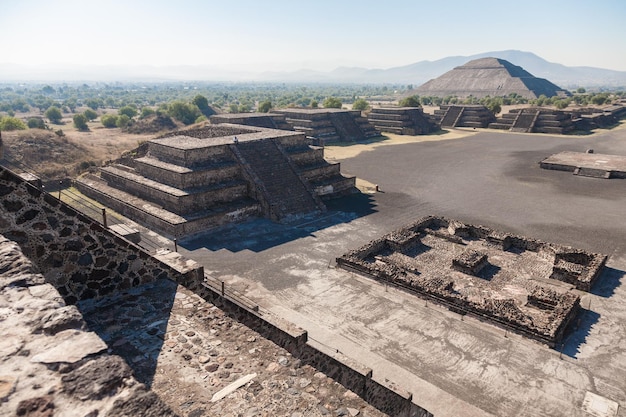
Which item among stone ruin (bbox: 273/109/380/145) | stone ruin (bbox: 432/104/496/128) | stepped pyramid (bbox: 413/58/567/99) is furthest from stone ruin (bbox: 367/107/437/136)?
stepped pyramid (bbox: 413/58/567/99)

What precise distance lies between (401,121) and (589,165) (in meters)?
29.0

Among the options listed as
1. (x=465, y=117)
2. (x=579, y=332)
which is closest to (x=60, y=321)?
(x=579, y=332)

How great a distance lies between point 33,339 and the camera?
411cm

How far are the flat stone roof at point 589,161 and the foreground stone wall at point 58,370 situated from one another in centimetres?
4415

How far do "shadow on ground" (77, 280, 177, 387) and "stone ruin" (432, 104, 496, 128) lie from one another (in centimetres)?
7074

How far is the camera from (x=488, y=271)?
18.9 metres

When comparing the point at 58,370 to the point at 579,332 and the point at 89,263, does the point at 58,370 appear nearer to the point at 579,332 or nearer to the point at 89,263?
the point at 89,263

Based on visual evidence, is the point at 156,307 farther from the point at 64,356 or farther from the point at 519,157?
the point at 519,157

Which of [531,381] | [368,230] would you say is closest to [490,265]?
[368,230]

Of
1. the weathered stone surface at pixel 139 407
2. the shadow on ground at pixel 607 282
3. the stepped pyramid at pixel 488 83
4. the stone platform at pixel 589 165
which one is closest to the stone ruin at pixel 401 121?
the stone platform at pixel 589 165

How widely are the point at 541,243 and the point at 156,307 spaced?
19.2 meters

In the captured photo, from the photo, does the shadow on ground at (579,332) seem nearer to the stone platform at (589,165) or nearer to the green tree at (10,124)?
the stone platform at (589,165)

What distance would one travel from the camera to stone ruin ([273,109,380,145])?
5353 centimetres

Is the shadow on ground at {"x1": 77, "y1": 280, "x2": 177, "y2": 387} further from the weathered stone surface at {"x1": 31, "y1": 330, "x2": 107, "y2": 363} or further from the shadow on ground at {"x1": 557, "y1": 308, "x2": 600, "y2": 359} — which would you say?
Answer: the shadow on ground at {"x1": 557, "y1": 308, "x2": 600, "y2": 359}
